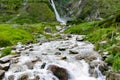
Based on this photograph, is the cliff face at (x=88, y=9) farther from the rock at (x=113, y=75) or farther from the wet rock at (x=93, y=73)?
the rock at (x=113, y=75)

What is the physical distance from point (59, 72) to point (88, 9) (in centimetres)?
9952

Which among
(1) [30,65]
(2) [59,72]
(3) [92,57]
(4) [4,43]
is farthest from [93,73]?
(4) [4,43]

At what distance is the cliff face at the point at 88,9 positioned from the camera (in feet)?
387

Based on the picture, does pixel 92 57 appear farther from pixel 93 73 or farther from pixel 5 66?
pixel 5 66

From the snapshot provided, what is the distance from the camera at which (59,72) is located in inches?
1075

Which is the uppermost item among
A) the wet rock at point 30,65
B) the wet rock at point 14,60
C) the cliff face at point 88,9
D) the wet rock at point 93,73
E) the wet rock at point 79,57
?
the wet rock at point 14,60

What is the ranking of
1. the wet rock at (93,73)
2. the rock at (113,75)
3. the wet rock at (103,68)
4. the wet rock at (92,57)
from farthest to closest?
the wet rock at (92,57), the wet rock at (103,68), the wet rock at (93,73), the rock at (113,75)

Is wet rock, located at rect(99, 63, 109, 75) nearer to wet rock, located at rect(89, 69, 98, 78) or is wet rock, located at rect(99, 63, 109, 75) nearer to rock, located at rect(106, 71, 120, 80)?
wet rock, located at rect(89, 69, 98, 78)

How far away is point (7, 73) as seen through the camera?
91.9ft

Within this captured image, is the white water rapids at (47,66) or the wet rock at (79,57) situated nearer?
the white water rapids at (47,66)

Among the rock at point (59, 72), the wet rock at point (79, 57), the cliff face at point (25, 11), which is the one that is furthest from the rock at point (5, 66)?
the cliff face at point (25, 11)

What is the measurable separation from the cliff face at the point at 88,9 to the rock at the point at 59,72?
8392cm

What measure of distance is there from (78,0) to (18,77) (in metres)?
124

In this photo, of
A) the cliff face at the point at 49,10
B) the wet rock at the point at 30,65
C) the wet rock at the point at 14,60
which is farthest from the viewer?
the cliff face at the point at 49,10
